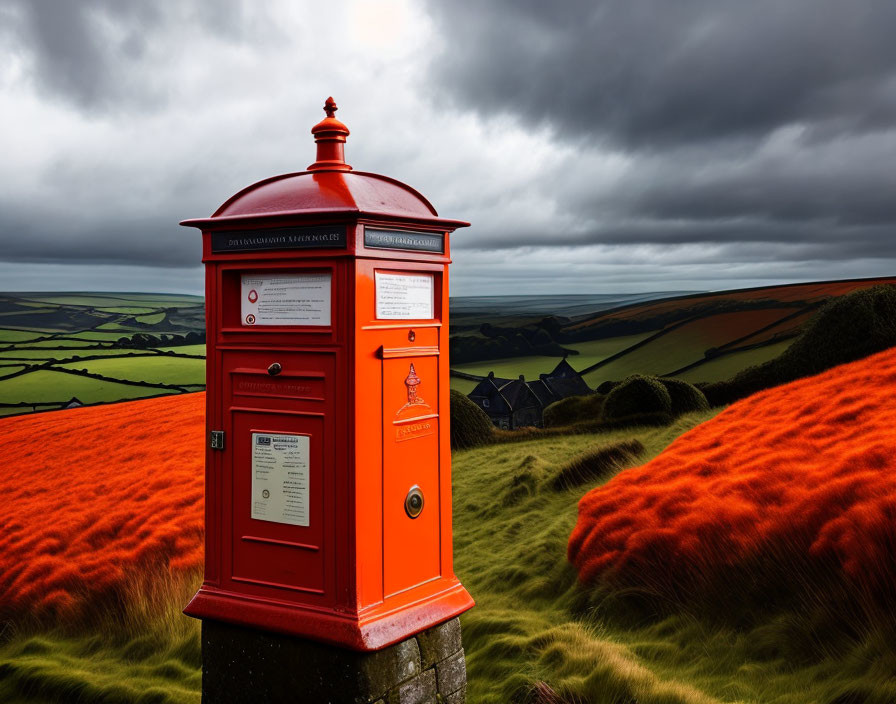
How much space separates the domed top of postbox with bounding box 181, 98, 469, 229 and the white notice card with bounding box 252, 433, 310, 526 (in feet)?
4.06

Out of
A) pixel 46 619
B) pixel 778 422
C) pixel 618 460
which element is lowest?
pixel 46 619

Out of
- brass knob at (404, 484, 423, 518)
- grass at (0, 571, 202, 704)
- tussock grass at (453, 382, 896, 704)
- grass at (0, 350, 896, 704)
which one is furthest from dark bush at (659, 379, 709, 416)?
brass knob at (404, 484, 423, 518)

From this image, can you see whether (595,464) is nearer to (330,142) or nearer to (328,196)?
(330,142)

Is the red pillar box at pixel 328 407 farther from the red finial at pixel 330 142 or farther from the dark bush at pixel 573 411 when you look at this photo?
the dark bush at pixel 573 411

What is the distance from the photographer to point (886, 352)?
8141 mm

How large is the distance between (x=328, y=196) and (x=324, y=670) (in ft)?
8.57

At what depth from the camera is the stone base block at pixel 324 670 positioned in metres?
4.21

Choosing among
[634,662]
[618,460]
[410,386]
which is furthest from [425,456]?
[618,460]

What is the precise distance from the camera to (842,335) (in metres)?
9.09

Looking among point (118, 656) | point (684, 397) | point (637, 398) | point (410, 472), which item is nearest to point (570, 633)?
point (410, 472)

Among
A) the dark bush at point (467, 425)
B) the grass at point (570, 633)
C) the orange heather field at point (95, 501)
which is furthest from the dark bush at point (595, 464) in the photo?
the orange heather field at point (95, 501)

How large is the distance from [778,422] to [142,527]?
21.0ft

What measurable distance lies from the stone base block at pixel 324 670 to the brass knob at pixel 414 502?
720 millimetres

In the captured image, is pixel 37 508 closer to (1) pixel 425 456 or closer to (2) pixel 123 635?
(2) pixel 123 635
